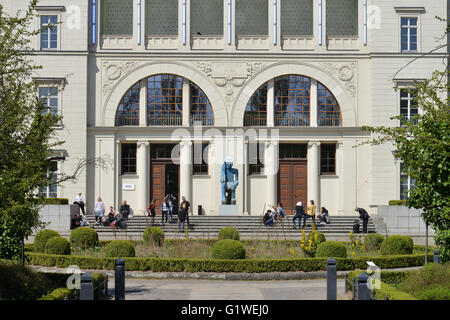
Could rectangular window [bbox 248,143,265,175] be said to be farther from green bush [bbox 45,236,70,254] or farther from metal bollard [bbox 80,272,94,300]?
metal bollard [bbox 80,272,94,300]

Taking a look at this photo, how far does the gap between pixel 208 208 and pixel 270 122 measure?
6282 mm

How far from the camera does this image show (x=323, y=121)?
41.8m

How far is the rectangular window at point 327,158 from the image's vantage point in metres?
42.4

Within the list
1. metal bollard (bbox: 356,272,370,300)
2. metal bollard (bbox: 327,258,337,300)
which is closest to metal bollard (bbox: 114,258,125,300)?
metal bollard (bbox: 327,258,337,300)

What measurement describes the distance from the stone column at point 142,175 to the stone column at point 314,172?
962 cm

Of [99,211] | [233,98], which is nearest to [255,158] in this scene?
[233,98]

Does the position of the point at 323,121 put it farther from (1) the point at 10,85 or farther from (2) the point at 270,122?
(1) the point at 10,85

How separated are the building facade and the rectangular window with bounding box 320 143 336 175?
384 mm

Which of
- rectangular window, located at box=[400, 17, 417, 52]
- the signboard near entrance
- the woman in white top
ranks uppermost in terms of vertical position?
rectangular window, located at box=[400, 17, 417, 52]

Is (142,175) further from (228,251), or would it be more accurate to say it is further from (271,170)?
(228,251)

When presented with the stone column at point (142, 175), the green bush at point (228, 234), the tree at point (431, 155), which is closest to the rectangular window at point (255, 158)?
the stone column at point (142, 175)

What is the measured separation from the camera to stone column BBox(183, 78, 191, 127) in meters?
41.2
